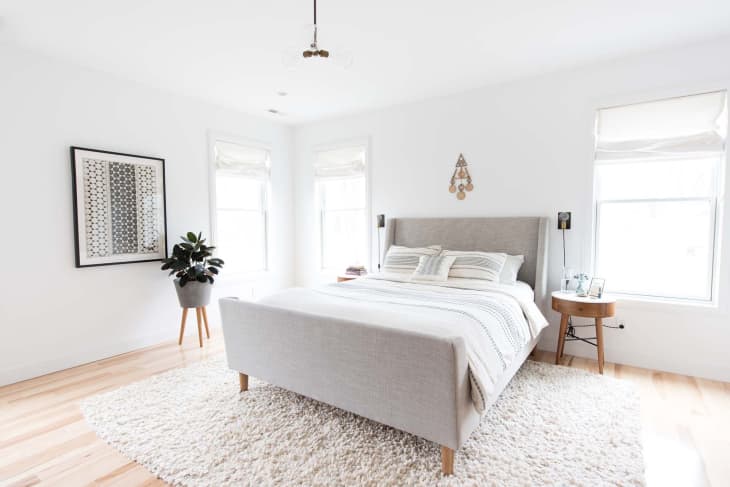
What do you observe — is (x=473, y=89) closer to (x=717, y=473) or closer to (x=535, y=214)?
(x=535, y=214)

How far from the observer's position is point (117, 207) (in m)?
3.59

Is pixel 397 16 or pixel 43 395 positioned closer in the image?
pixel 397 16

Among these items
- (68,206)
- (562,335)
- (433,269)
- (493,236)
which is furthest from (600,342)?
(68,206)

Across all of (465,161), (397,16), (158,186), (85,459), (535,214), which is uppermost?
(397,16)

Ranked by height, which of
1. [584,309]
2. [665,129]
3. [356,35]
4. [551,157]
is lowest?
[584,309]

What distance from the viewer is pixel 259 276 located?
201 inches

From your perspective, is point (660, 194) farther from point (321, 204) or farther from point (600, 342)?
point (321, 204)

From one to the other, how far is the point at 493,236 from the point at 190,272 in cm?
305

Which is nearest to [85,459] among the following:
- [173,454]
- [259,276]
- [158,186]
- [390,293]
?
[173,454]

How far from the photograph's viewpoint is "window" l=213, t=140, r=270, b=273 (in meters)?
4.63

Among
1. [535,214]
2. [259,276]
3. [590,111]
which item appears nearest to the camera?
[590,111]

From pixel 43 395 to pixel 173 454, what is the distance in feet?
5.11

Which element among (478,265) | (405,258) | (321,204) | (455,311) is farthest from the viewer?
(321,204)

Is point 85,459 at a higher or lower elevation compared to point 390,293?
lower
